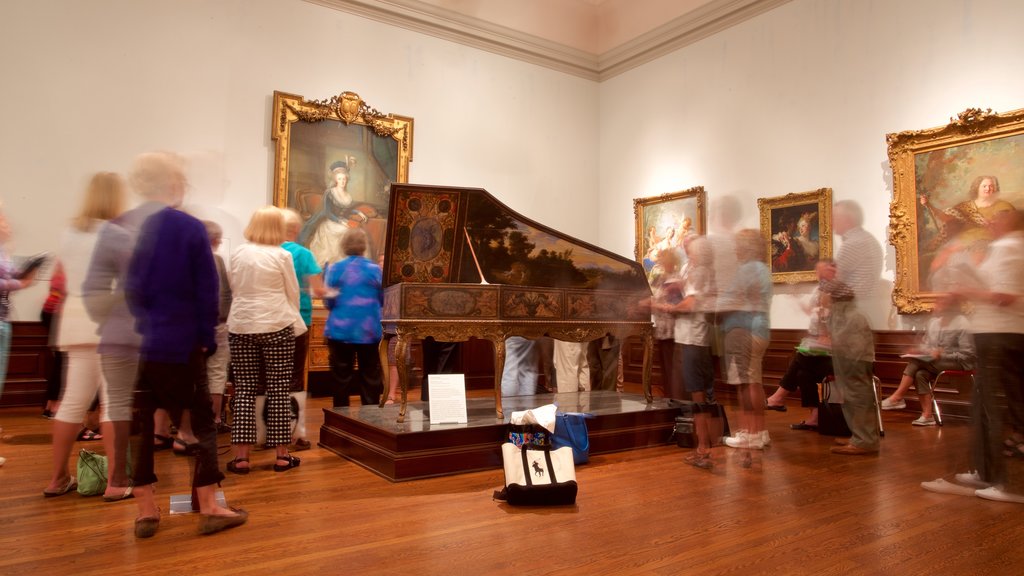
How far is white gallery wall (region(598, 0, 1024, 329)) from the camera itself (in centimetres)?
683

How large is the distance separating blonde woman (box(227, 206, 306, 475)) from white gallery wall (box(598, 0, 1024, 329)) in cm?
408

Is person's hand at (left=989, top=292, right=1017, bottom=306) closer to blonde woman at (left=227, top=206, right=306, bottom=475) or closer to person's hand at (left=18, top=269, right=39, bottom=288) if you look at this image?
blonde woman at (left=227, top=206, right=306, bottom=475)

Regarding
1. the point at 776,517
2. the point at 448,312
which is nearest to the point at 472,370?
the point at 448,312

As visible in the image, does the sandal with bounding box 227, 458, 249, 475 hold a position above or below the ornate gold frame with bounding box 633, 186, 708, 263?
below

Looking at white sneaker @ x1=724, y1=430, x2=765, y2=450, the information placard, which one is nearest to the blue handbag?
the information placard

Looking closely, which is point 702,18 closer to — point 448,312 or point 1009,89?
point 1009,89

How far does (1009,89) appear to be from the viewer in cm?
651

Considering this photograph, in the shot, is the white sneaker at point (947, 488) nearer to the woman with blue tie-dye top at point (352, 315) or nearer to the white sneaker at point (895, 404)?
the white sneaker at point (895, 404)

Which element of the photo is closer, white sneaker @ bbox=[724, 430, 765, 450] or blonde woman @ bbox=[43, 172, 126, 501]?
blonde woman @ bbox=[43, 172, 126, 501]

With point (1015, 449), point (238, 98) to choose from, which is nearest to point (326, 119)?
point (238, 98)

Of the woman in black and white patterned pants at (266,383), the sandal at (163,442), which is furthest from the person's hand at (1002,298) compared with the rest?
the sandal at (163,442)

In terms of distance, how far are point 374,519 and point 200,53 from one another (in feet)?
22.6

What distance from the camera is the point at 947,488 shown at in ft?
11.9

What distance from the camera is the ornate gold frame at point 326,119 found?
826 cm
